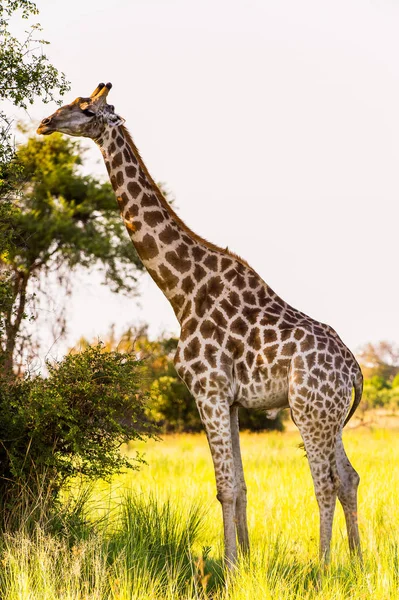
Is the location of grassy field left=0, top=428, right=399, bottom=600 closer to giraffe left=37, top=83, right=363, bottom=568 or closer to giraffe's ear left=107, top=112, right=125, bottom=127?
giraffe left=37, top=83, right=363, bottom=568

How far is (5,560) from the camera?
6.96m

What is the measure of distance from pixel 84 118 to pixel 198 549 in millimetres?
4665

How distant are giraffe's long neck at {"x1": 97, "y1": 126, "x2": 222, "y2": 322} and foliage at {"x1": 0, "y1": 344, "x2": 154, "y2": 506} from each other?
123 centimetres

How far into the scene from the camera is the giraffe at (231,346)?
7379 mm

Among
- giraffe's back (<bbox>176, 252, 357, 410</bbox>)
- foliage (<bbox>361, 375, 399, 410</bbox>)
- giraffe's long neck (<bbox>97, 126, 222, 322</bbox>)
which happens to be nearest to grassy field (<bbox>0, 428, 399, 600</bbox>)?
giraffe's back (<bbox>176, 252, 357, 410</bbox>)

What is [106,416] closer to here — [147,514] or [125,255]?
[147,514]

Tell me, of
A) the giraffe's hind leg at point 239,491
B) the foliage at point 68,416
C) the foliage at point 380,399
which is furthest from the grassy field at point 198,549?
the foliage at point 380,399

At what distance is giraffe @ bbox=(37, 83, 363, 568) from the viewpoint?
738 centimetres

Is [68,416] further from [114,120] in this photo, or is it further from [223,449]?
[114,120]

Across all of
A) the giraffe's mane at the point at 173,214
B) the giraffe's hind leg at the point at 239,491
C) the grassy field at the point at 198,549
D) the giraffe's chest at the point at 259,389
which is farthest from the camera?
the giraffe's mane at the point at 173,214

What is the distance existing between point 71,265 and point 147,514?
1469 centimetres

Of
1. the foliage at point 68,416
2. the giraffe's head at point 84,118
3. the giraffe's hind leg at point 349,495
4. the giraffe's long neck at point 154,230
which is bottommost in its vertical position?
the giraffe's hind leg at point 349,495

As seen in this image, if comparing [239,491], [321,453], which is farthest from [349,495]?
[239,491]

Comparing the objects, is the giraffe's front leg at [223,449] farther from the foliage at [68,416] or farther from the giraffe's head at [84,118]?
the giraffe's head at [84,118]
